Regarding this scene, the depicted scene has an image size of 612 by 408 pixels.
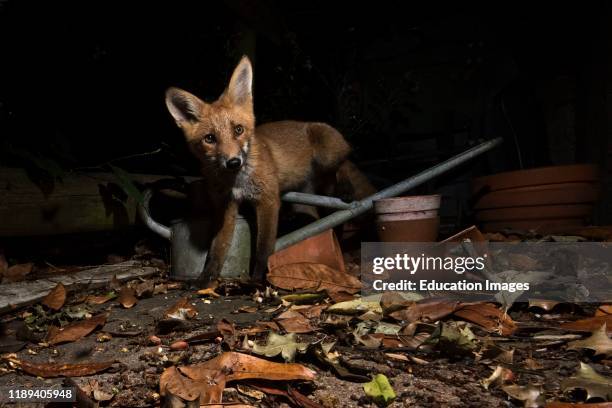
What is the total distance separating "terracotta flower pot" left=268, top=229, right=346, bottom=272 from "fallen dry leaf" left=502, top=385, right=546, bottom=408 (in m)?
Answer: 1.54

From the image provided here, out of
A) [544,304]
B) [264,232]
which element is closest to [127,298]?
[264,232]

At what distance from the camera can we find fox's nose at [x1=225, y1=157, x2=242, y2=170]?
2.75 m

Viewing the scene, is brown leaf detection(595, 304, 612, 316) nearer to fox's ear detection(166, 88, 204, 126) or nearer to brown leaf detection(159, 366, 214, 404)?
brown leaf detection(159, 366, 214, 404)

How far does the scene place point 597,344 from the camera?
144 cm

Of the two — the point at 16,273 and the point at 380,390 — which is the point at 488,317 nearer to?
the point at 380,390

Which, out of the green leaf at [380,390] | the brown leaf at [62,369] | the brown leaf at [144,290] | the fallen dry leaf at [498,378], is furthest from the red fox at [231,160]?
the fallen dry leaf at [498,378]

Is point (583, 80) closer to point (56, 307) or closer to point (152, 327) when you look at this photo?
point (152, 327)

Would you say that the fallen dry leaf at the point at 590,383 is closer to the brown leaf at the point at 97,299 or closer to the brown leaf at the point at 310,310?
the brown leaf at the point at 310,310

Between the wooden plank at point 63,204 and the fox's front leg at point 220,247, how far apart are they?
84cm

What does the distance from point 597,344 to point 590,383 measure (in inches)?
13.1

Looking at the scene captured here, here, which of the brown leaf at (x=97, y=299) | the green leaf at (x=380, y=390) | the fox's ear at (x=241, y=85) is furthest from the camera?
the fox's ear at (x=241, y=85)

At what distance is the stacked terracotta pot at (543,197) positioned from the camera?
3387 millimetres

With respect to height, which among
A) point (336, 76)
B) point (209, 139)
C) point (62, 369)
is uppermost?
point (336, 76)

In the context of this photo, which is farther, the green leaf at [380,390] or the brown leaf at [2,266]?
the brown leaf at [2,266]
